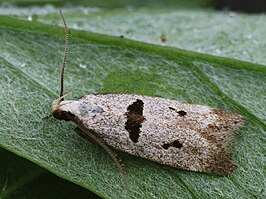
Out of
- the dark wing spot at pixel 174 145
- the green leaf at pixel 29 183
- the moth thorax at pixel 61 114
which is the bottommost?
the green leaf at pixel 29 183

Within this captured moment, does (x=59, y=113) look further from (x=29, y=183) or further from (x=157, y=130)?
(x=157, y=130)

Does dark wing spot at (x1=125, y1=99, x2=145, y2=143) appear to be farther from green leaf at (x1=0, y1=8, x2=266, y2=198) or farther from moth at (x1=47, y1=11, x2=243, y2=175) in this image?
green leaf at (x1=0, y1=8, x2=266, y2=198)

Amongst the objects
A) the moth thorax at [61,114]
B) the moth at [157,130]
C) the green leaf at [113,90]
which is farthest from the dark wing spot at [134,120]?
the moth thorax at [61,114]

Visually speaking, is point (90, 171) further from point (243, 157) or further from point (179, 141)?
point (243, 157)

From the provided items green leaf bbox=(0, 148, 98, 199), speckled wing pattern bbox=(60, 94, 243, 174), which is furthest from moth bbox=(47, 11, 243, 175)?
green leaf bbox=(0, 148, 98, 199)

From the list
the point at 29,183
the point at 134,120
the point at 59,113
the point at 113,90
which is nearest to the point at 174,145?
the point at 134,120

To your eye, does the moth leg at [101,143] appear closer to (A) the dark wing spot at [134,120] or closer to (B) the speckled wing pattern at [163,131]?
(B) the speckled wing pattern at [163,131]
